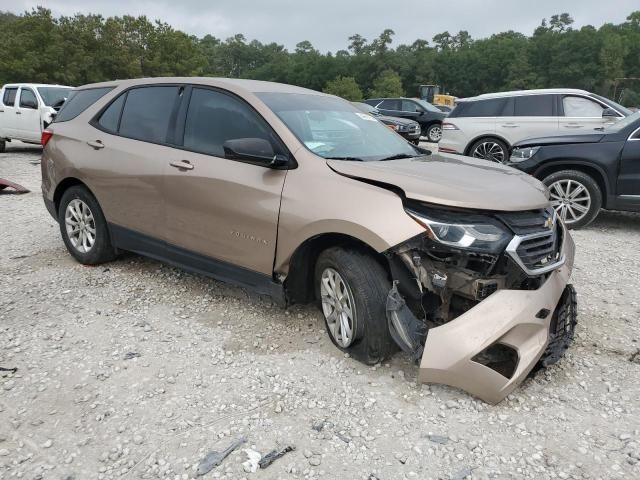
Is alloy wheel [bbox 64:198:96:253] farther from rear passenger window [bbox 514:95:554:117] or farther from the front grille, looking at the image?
rear passenger window [bbox 514:95:554:117]

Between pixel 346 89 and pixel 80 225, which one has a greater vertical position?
pixel 346 89

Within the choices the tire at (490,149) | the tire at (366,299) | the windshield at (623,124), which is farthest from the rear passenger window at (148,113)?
the tire at (490,149)

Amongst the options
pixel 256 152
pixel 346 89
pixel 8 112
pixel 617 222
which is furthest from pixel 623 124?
pixel 346 89

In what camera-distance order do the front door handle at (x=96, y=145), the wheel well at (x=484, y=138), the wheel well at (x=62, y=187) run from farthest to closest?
Result: the wheel well at (x=484, y=138) → the wheel well at (x=62, y=187) → the front door handle at (x=96, y=145)

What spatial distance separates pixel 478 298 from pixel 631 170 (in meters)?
4.54

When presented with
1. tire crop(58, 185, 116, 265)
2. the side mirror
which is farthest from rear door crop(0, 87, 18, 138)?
the side mirror

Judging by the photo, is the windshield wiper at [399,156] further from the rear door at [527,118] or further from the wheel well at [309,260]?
the rear door at [527,118]

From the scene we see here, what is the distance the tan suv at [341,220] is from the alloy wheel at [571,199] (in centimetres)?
328

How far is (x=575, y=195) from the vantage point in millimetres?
6238

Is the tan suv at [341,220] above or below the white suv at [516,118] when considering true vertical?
below

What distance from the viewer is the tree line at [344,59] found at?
36.4m

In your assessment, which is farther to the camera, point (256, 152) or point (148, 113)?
point (148, 113)

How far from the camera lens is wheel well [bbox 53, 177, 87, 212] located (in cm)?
456

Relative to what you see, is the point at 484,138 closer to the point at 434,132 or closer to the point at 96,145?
the point at 96,145
